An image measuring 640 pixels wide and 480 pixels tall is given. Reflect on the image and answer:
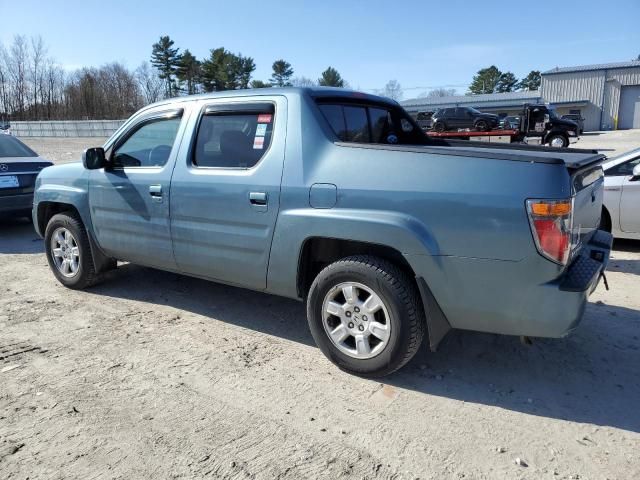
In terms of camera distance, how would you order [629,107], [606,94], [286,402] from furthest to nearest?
[606,94], [629,107], [286,402]

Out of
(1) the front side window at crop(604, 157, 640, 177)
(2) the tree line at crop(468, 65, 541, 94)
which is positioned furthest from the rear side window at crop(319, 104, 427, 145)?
(2) the tree line at crop(468, 65, 541, 94)

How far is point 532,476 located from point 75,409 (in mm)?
2581

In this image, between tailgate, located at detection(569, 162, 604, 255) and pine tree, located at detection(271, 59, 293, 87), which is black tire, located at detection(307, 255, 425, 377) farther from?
pine tree, located at detection(271, 59, 293, 87)

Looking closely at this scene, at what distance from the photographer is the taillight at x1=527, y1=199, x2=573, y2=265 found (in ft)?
8.70

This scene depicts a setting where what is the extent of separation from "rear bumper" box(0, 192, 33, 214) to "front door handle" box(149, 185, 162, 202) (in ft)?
16.7

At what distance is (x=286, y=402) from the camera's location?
310 centimetres

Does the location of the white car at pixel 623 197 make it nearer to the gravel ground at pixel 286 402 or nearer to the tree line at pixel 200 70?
the gravel ground at pixel 286 402

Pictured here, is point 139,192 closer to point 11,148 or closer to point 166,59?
point 11,148

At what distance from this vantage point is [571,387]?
127 inches

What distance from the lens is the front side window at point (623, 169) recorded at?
21.2ft

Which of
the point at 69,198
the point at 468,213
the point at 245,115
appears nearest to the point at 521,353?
the point at 468,213

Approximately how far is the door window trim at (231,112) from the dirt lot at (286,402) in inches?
53.6

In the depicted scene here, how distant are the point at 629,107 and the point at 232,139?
201ft

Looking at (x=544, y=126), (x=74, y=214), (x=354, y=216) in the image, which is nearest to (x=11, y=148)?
(x=74, y=214)
